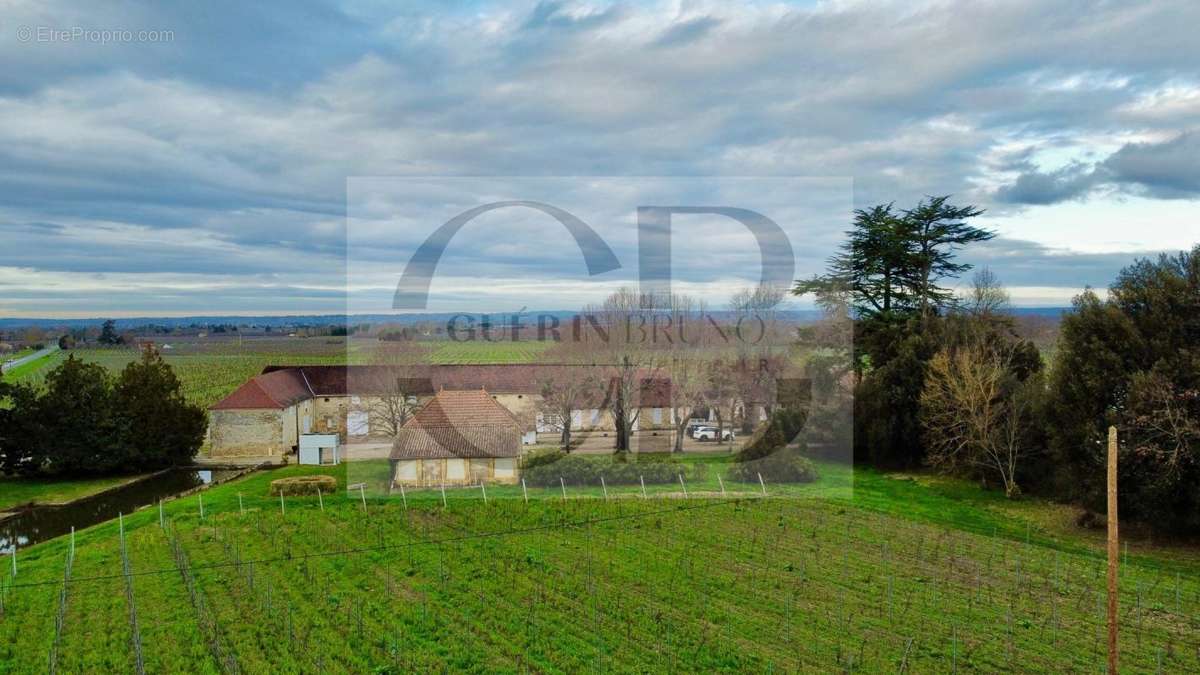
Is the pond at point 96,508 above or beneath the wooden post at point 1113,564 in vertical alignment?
beneath

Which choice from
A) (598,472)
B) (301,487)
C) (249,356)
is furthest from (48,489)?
(249,356)

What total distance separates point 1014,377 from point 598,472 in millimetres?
16149

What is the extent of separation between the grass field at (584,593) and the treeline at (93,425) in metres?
13.3

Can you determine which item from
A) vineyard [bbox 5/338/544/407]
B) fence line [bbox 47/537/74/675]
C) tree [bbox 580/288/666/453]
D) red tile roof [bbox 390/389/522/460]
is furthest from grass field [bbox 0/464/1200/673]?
vineyard [bbox 5/338/544/407]

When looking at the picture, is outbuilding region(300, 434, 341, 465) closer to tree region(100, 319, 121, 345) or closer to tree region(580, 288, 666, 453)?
tree region(580, 288, 666, 453)

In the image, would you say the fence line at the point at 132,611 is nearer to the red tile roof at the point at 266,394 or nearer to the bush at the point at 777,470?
the red tile roof at the point at 266,394

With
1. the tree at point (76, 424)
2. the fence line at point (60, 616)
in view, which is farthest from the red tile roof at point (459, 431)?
the tree at point (76, 424)

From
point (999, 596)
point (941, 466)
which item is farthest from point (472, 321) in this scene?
point (999, 596)

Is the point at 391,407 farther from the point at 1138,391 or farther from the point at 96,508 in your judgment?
the point at 1138,391

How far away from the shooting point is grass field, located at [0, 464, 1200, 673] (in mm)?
13148

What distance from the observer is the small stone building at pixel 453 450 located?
2786 cm

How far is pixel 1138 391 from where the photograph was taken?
70.9 feet

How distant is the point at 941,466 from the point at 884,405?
3419 mm

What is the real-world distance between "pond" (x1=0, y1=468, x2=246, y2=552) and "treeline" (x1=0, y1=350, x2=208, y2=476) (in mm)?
1643
